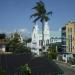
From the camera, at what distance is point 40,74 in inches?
506

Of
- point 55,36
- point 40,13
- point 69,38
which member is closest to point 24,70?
point 40,13

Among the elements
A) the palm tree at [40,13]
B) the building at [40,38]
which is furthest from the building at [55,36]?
the palm tree at [40,13]

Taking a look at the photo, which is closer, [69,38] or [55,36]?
[69,38]

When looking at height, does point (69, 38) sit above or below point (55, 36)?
below

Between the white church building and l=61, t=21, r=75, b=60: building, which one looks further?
the white church building

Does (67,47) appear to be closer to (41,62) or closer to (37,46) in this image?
(37,46)

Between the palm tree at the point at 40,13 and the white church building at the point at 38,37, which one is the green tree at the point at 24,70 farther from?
the white church building at the point at 38,37

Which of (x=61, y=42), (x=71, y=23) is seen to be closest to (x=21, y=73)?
(x=71, y=23)

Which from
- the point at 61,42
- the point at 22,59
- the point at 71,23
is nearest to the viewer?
the point at 22,59

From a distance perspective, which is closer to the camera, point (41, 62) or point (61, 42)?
point (41, 62)

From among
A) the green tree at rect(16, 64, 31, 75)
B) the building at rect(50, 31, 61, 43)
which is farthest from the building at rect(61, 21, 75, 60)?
the green tree at rect(16, 64, 31, 75)

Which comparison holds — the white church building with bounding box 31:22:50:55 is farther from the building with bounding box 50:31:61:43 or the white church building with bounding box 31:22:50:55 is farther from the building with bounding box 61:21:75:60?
the building with bounding box 61:21:75:60

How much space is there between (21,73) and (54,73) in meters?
1.41

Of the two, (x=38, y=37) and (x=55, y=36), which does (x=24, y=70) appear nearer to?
(x=38, y=37)
